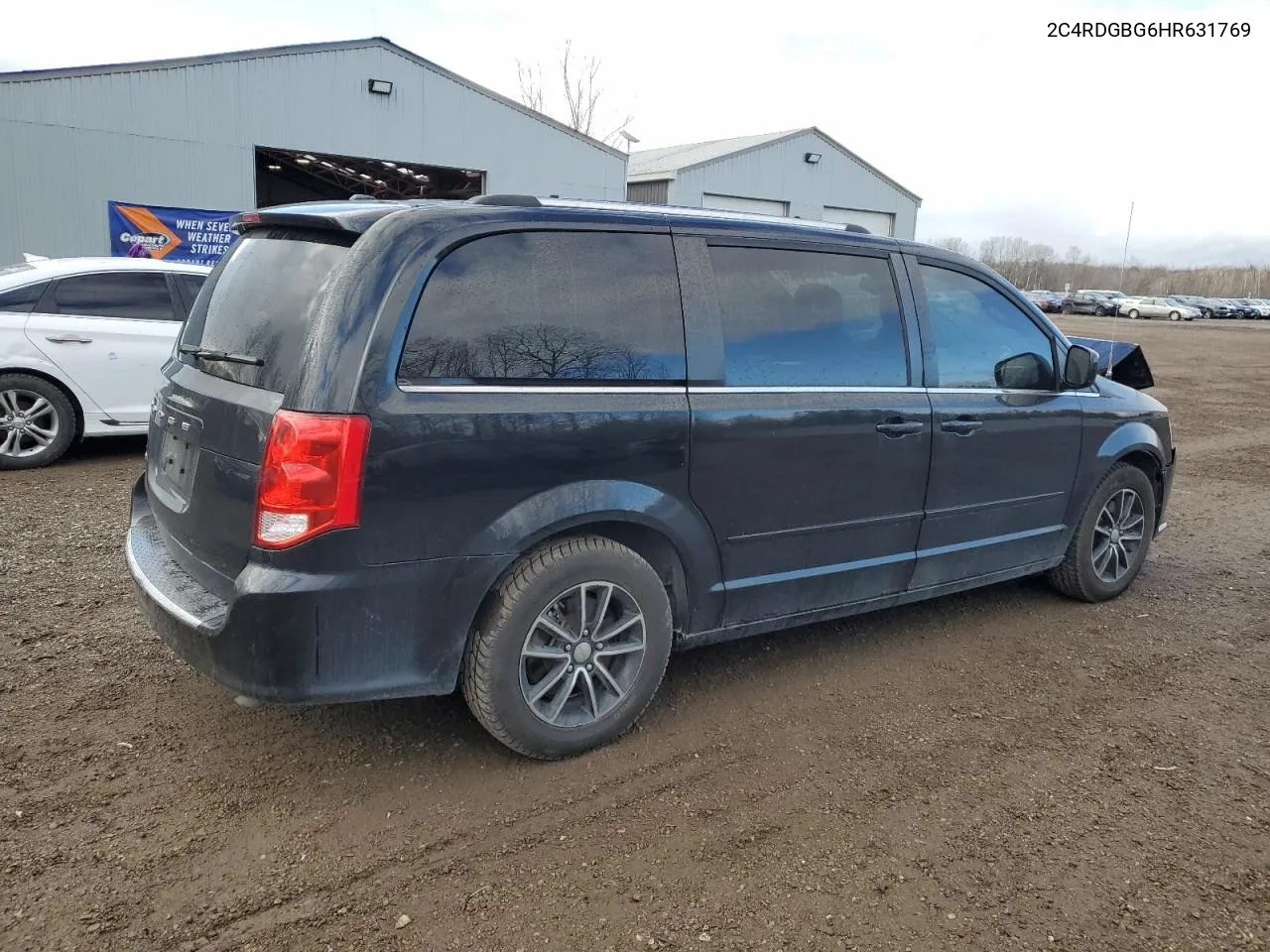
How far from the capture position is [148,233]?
15.1 meters

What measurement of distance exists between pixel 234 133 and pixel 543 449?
1487cm

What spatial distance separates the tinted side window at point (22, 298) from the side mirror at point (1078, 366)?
7.39 m

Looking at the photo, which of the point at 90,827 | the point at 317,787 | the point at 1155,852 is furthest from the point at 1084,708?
the point at 90,827

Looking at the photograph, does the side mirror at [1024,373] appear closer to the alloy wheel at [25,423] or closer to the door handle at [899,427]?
the door handle at [899,427]

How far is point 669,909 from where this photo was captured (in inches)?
103

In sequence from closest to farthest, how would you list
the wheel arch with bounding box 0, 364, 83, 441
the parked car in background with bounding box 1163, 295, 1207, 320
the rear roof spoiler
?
the rear roof spoiler
the wheel arch with bounding box 0, 364, 83, 441
the parked car in background with bounding box 1163, 295, 1207, 320

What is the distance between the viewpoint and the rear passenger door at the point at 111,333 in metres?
7.56

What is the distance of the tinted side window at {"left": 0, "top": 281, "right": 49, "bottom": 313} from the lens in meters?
7.46

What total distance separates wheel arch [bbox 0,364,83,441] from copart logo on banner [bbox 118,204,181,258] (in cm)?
826

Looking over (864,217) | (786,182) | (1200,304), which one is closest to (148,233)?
(786,182)

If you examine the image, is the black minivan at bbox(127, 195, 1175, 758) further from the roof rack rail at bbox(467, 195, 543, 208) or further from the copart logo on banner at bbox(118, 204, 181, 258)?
the copart logo on banner at bbox(118, 204, 181, 258)

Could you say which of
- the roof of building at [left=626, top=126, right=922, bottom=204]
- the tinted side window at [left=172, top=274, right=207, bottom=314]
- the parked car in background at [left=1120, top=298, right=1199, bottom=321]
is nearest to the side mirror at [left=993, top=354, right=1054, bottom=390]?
the tinted side window at [left=172, top=274, right=207, bottom=314]

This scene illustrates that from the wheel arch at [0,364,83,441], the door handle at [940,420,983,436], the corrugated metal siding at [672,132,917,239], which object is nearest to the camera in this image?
the door handle at [940,420,983,436]

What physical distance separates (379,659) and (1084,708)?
9.22 ft
